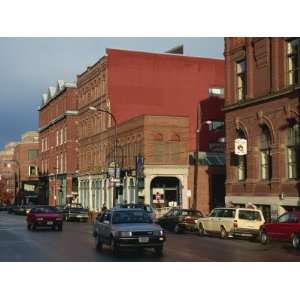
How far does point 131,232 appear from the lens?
20.6 metres

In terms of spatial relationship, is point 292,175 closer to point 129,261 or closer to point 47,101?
point 129,261

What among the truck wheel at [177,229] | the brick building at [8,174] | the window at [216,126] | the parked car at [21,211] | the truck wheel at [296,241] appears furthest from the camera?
the brick building at [8,174]

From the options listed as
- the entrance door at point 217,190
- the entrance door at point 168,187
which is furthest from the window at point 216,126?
the entrance door at point 168,187

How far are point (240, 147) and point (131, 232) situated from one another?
2263 centimetres

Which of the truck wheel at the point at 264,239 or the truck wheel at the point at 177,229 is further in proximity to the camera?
the truck wheel at the point at 177,229

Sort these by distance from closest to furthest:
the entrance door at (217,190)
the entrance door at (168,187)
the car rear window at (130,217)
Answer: the car rear window at (130,217)
the entrance door at (217,190)
the entrance door at (168,187)

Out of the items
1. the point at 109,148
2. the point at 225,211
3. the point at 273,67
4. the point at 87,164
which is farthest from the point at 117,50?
the point at 225,211

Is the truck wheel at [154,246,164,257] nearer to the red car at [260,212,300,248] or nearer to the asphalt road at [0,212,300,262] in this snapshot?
the asphalt road at [0,212,300,262]

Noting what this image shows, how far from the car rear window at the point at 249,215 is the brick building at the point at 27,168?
90736 mm

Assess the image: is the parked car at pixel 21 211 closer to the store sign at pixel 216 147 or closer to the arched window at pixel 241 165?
the store sign at pixel 216 147

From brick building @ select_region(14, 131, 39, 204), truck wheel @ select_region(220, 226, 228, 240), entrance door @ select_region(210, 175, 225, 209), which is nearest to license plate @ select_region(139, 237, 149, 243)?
truck wheel @ select_region(220, 226, 228, 240)

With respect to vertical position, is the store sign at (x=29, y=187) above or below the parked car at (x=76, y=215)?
above

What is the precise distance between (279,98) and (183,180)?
22430 millimetres

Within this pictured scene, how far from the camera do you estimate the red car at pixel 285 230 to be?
25.7 m
